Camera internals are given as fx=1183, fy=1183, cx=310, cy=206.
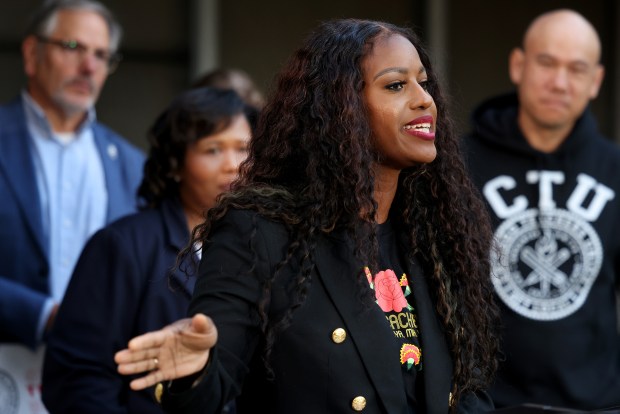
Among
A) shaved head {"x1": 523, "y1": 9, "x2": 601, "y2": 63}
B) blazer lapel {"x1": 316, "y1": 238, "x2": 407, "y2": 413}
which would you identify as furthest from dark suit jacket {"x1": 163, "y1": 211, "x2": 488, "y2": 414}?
shaved head {"x1": 523, "y1": 9, "x2": 601, "y2": 63}

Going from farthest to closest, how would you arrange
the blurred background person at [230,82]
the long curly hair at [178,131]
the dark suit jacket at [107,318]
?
the blurred background person at [230,82] → the long curly hair at [178,131] → the dark suit jacket at [107,318]

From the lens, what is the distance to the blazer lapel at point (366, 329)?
2600mm

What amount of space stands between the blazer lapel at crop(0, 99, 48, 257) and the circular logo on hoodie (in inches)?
69.9

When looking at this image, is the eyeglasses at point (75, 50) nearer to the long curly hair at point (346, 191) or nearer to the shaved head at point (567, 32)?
the shaved head at point (567, 32)

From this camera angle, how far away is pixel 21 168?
4707 mm

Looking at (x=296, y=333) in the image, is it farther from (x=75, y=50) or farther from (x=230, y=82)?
(x=230, y=82)

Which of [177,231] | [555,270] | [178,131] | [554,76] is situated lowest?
[555,270]

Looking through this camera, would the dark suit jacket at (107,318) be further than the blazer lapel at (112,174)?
No

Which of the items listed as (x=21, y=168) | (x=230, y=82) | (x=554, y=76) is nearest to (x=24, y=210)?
(x=21, y=168)

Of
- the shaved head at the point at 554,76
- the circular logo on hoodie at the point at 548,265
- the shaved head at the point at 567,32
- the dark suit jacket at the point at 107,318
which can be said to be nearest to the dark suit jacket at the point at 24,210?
the dark suit jacket at the point at 107,318

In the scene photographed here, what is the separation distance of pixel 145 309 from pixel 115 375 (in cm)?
24

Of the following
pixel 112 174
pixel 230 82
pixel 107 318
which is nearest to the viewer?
pixel 107 318

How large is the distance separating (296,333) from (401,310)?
305 mm

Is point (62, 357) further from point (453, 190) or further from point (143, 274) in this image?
point (453, 190)
